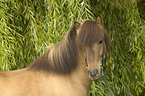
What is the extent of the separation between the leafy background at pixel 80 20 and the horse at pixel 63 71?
1270 millimetres

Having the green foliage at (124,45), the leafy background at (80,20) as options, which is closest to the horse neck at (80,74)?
the leafy background at (80,20)

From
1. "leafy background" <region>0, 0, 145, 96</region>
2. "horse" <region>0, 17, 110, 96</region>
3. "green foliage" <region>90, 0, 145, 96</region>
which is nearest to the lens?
"horse" <region>0, 17, 110, 96</region>

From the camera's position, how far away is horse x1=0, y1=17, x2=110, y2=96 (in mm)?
2398

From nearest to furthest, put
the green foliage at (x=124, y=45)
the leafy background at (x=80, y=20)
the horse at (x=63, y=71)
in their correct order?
1. the horse at (x=63, y=71)
2. the leafy background at (x=80, y=20)
3. the green foliage at (x=124, y=45)

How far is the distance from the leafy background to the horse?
127 centimetres

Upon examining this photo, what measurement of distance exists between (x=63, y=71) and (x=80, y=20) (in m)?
1.51

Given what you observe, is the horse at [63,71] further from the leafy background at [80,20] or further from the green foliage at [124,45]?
the green foliage at [124,45]

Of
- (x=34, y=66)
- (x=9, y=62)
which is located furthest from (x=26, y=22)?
(x=34, y=66)

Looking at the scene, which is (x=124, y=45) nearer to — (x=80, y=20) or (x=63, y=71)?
(x=80, y=20)

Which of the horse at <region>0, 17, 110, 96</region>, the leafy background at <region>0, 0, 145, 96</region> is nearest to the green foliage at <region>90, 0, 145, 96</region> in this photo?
the leafy background at <region>0, 0, 145, 96</region>

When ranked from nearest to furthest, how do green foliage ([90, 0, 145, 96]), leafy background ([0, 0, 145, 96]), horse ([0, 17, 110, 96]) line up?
horse ([0, 17, 110, 96]) < leafy background ([0, 0, 145, 96]) < green foliage ([90, 0, 145, 96])

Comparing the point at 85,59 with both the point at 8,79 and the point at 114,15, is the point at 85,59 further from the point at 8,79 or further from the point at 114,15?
the point at 114,15

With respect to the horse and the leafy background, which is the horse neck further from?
the leafy background

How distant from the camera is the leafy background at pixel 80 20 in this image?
3.80 m
